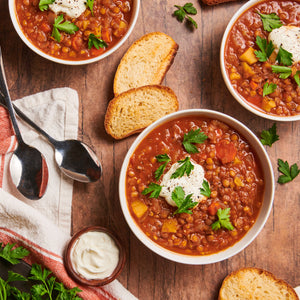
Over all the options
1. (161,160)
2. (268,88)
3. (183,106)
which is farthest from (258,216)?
(183,106)

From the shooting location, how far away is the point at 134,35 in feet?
14.4

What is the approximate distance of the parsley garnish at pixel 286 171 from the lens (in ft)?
14.2

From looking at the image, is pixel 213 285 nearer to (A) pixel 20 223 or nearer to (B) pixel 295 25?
(A) pixel 20 223

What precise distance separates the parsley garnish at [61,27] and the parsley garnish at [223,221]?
2.38 meters

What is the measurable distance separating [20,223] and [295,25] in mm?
3631

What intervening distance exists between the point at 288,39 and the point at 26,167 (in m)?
3.07

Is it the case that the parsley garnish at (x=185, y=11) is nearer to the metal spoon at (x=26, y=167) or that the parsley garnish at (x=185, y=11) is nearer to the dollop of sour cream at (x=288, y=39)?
the dollop of sour cream at (x=288, y=39)

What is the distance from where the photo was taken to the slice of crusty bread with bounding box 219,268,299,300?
13.8 feet

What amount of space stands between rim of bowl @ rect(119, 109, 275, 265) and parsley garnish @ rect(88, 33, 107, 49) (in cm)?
104

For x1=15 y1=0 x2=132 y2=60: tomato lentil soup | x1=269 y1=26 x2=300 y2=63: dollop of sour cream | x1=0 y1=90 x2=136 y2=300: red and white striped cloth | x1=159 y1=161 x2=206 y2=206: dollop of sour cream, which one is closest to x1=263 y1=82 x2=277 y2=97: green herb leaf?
x1=269 y1=26 x2=300 y2=63: dollop of sour cream

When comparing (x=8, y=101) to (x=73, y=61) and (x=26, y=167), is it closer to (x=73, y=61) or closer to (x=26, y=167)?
(x=26, y=167)

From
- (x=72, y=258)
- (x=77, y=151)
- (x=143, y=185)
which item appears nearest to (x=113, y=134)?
(x=77, y=151)

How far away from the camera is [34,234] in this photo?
4.16 m

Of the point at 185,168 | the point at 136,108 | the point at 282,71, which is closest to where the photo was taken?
the point at 185,168
